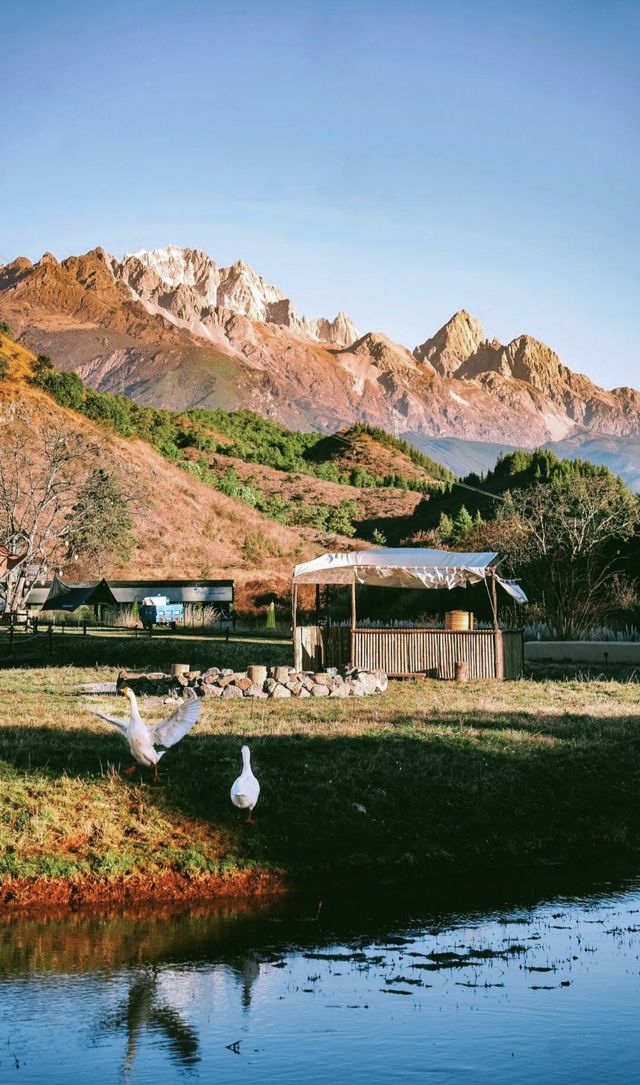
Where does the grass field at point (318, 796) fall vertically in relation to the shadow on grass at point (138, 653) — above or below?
below

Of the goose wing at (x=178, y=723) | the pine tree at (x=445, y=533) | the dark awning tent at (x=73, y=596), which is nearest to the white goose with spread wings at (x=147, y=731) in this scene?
the goose wing at (x=178, y=723)

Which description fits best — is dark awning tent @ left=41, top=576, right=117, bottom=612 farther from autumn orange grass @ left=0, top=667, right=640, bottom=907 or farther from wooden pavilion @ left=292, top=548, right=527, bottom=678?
autumn orange grass @ left=0, top=667, right=640, bottom=907

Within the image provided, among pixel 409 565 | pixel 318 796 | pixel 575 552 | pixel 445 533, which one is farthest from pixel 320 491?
pixel 318 796

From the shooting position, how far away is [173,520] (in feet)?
259

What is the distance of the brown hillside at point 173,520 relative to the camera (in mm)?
71000

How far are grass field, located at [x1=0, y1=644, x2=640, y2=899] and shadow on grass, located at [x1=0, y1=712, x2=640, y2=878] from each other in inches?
1.0

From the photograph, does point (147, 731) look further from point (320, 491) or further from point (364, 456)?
point (364, 456)

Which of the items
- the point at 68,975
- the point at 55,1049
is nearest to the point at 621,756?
the point at 68,975

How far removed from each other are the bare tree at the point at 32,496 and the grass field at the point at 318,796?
90.6 feet

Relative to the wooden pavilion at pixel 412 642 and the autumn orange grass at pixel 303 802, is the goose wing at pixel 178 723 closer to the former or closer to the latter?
the autumn orange grass at pixel 303 802

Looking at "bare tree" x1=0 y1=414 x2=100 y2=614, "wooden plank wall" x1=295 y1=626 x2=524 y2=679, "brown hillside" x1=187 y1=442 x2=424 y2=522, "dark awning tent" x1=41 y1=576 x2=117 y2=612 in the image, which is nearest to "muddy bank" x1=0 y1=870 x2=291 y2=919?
"wooden plank wall" x1=295 y1=626 x2=524 y2=679

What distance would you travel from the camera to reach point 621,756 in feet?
61.1

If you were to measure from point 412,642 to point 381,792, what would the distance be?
1424cm

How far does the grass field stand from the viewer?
13773 mm
